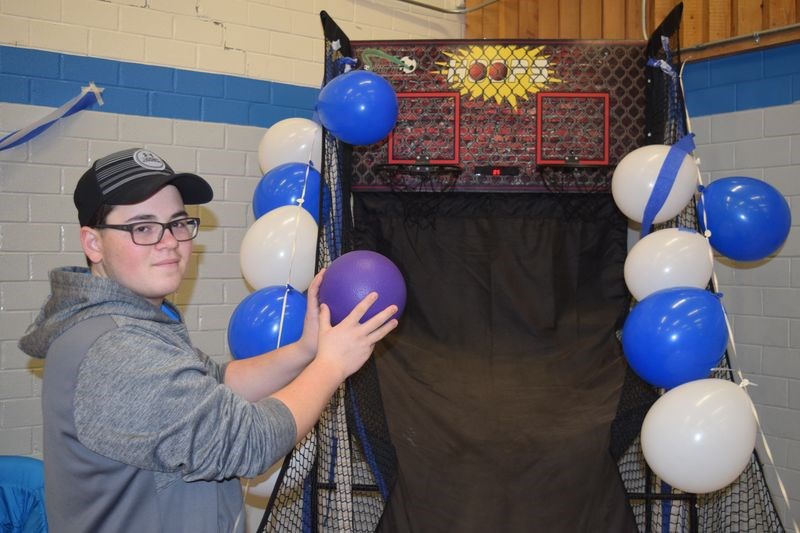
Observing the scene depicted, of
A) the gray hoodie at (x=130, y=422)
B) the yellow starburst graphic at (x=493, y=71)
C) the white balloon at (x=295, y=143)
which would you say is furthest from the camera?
the yellow starburst graphic at (x=493, y=71)

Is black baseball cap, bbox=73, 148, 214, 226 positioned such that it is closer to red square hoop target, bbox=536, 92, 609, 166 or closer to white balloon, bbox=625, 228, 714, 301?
white balloon, bbox=625, 228, 714, 301

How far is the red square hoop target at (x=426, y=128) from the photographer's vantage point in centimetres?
315

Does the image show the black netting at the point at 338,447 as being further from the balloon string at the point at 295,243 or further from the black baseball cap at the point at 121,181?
the black baseball cap at the point at 121,181

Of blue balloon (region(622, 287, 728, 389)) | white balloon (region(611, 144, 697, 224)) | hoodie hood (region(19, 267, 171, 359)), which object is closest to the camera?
hoodie hood (region(19, 267, 171, 359))

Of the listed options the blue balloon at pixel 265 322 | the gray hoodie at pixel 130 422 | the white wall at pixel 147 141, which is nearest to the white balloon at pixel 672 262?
the blue balloon at pixel 265 322

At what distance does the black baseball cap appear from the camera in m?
1.27

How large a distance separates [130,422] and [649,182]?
1.94 meters

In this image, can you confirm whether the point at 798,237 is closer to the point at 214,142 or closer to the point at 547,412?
the point at 547,412

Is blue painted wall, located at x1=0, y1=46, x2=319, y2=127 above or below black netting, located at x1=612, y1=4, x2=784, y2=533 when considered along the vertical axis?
above

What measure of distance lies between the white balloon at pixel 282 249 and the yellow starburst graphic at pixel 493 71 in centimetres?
107

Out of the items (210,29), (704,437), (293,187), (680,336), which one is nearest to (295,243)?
(293,187)

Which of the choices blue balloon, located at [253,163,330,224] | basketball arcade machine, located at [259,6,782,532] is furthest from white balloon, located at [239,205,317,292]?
basketball arcade machine, located at [259,6,782,532]

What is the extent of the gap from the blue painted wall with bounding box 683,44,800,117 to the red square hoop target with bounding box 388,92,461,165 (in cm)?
123

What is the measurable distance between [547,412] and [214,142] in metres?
2.16
